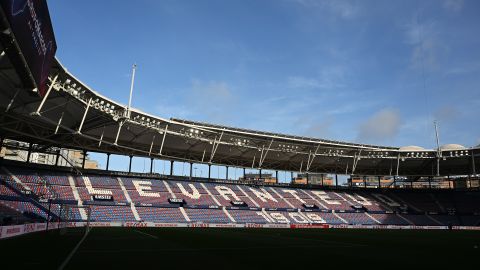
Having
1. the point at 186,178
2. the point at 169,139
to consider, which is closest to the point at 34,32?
the point at 169,139

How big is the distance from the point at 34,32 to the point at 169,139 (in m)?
44.6

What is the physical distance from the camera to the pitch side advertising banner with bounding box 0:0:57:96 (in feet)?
40.1

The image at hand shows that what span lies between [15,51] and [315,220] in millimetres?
58247

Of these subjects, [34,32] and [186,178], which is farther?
[186,178]

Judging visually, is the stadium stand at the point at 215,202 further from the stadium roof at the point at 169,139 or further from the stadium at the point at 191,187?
the stadium roof at the point at 169,139

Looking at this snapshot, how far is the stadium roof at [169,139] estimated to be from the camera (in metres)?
36.6

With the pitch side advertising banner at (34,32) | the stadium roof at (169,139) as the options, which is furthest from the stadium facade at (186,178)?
the pitch side advertising banner at (34,32)

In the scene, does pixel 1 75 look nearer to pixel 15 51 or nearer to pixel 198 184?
pixel 15 51

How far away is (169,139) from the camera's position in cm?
5878

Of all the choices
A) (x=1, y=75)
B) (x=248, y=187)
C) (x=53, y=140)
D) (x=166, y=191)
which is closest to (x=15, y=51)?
(x=1, y=75)

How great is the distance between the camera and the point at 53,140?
158ft

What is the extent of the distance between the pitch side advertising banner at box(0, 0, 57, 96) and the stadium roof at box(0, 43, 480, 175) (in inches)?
441

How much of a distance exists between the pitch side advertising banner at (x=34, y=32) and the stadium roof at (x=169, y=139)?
11195mm

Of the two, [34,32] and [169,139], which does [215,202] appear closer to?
[169,139]
